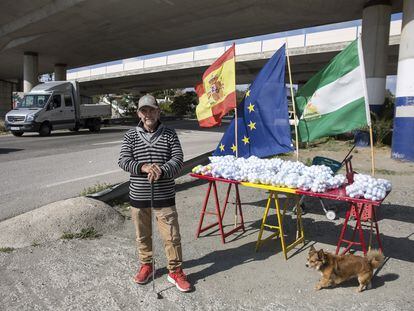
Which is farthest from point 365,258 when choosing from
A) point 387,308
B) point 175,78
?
point 175,78

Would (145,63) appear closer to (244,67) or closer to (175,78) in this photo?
(175,78)

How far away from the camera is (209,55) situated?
3638cm

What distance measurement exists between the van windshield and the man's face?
20314mm

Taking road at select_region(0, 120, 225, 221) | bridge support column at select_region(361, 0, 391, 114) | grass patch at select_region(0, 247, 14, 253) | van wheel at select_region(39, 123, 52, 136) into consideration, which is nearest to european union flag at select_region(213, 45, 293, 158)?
grass patch at select_region(0, 247, 14, 253)

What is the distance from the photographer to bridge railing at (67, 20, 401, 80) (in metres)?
26.6

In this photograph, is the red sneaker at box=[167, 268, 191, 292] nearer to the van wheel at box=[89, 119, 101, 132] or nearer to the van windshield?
the van windshield

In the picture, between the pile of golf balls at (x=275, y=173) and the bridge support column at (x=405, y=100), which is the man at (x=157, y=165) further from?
the bridge support column at (x=405, y=100)

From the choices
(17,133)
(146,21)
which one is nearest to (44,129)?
(17,133)

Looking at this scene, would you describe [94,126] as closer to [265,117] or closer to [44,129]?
[44,129]

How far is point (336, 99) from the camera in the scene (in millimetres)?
4711

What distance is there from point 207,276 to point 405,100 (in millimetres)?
10967

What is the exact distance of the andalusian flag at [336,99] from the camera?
451 cm

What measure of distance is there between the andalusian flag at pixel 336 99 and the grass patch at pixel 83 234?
3056mm

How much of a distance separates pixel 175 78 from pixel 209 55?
1215 centimetres
